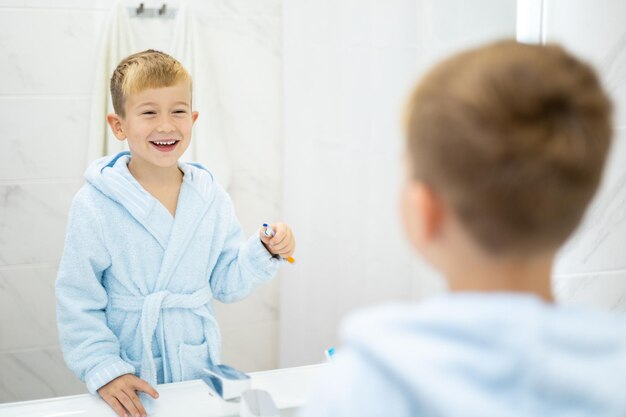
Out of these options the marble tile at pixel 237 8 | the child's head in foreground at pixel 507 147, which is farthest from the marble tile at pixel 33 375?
the child's head in foreground at pixel 507 147

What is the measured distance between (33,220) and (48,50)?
1.44 feet

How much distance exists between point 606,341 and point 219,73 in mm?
1493

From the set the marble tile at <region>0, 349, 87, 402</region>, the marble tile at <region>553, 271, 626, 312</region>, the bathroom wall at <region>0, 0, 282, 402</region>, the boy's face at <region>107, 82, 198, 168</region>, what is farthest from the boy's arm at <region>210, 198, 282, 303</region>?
the marble tile at <region>0, 349, 87, 402</region>

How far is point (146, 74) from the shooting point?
3.52 ft

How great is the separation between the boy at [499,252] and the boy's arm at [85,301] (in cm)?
59

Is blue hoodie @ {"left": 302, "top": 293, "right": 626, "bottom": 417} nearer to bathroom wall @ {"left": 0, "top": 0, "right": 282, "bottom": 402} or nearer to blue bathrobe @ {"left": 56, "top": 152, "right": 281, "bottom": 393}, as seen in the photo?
blue bathrobe @ {"left": 56, "top": 152, "right": 281, "bottom": 393}

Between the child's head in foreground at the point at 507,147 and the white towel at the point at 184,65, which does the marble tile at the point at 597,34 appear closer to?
the child's head in foreground at the point at 507,147

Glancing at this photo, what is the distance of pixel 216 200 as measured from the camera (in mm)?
1142

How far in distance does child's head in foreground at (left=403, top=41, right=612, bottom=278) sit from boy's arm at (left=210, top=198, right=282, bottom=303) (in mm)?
618

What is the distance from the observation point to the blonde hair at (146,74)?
1074mm

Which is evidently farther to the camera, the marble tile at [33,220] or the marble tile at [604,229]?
the marble tile at [33,220]

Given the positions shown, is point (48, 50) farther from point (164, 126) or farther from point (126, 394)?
point (126, 394)

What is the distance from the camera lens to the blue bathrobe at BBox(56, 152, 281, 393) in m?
1.00

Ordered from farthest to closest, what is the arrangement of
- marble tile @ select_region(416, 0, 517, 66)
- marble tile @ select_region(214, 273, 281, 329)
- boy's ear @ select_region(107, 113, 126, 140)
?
marble tile @ select_region(214, 273, 281, 329), marble tile @ select_region(416, 0, 517, 66), boy's ear @ select_region(107, 113, 126, 140)
